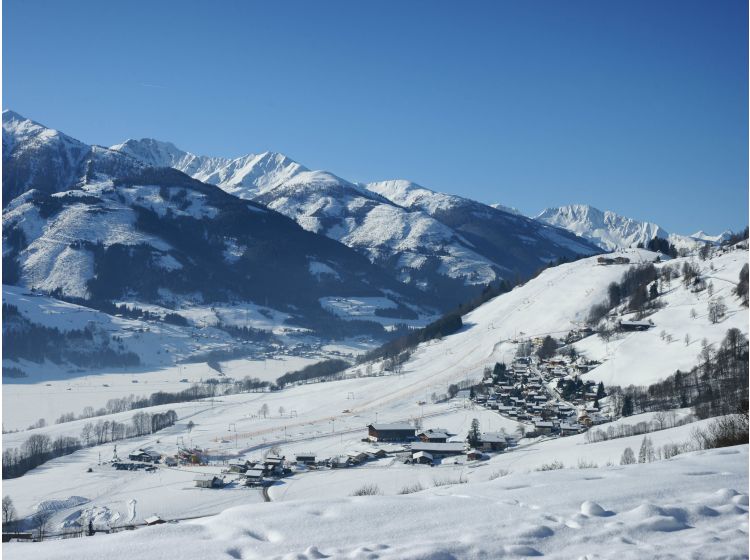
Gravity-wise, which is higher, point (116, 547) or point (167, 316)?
point (167, 316)

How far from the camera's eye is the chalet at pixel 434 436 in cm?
4750

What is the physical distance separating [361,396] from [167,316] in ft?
314

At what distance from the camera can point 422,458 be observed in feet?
136

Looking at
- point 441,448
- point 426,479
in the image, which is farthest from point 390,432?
point 426,479

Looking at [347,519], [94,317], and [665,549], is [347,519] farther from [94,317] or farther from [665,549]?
[94,317]

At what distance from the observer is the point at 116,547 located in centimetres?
864

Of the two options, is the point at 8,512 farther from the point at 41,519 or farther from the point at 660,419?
the point at 660,419

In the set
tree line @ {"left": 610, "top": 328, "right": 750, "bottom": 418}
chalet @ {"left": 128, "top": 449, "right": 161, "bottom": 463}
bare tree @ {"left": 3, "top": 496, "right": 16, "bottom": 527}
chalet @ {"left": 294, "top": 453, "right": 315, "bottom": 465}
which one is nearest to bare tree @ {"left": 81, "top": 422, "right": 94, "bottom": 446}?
chalet @ {"left": 128, "top": 449, "right": 161, "bottom": 463}

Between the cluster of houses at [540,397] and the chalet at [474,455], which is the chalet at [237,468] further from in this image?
the cluster of houses at [540,397]

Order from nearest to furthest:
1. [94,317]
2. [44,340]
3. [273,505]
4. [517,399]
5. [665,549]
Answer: [665,549] < [273,505] < [517,399] < [44,340] < [94,317]

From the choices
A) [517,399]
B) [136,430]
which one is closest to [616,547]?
[517,399]

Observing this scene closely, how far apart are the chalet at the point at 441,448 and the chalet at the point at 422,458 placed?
1350mm

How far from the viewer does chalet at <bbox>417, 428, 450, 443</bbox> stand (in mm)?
47500

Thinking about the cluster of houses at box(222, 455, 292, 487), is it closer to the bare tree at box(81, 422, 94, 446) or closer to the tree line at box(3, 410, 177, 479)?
the tree line at box(3, 410, 177, 479)
